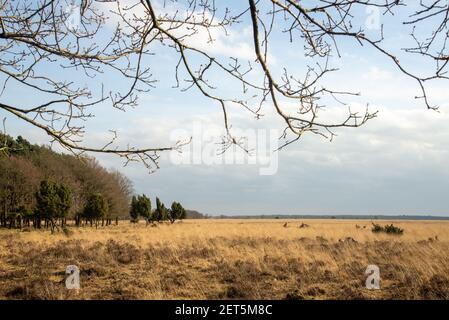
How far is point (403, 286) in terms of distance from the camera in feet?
28.6

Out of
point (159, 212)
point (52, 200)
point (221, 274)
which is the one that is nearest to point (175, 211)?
point (159, 212)

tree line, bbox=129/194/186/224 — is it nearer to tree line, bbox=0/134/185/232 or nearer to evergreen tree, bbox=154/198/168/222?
evergreen tree, bbox=154/198/168/222

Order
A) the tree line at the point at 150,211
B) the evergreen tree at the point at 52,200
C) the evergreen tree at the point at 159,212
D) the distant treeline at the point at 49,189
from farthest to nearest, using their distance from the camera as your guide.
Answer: the evergreen tree at the point at 159,212 < the tree line at the point at 150,211 < the distant treeline at the point at 49,189 < the evergreen tree at the point at 52,200

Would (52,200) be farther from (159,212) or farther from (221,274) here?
(159,212)

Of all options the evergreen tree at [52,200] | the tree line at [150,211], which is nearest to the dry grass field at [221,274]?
the evergreen tree at [52,200]

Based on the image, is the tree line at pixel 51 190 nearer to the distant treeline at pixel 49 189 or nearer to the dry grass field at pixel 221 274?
the distant treeline at pixel 49 189

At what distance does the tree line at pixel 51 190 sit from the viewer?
31312 mm

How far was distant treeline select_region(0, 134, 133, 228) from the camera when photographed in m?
31.2

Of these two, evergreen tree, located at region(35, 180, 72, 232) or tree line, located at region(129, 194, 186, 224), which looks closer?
evergreen tree, located at region(35, 180, 72, 232)

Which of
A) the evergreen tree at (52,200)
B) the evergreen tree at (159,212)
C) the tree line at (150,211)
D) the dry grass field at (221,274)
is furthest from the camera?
the evergreen tree at (159,212)

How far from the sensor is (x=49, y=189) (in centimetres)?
2998

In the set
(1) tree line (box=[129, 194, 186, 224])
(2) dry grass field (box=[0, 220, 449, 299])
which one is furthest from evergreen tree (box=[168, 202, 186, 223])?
(2) dry grass field (box=[0, 220, 449, 299])

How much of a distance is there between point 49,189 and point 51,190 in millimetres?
157

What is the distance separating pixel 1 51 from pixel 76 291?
581 centimetres
